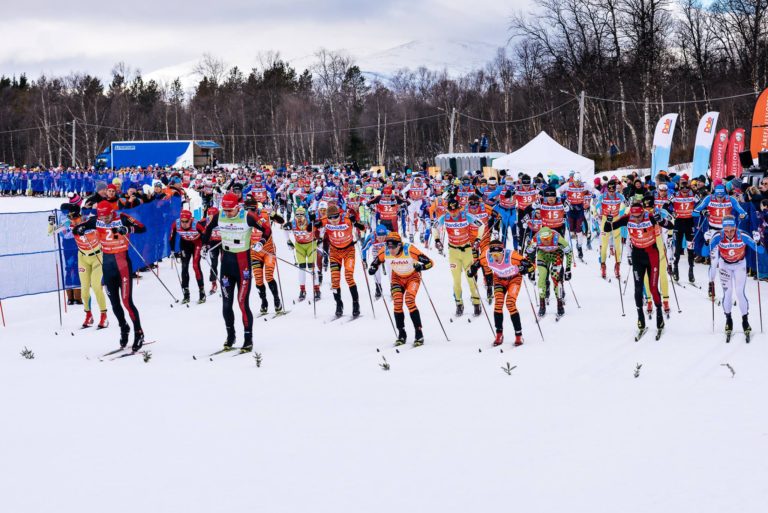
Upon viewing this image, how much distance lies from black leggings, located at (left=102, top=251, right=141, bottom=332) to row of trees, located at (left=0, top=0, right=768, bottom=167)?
4232 centimetres

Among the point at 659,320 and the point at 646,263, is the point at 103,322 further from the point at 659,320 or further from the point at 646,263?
the point at 659,320

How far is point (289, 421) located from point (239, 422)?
490 millimetres

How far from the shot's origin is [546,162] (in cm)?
3419

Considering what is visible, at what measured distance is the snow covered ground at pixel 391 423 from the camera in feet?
21.2

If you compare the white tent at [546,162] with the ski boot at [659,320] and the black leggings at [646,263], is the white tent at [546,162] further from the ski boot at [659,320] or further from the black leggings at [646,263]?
the ski boot at [659,320]

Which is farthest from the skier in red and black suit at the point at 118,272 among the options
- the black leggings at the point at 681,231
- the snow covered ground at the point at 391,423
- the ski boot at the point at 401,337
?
the black leggings at the point at 681,231

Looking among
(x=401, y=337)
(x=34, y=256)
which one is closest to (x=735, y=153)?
(x=401, y=337)

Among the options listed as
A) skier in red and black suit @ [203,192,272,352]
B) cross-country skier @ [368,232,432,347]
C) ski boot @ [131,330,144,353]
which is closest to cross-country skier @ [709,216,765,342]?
cross-country skier @ [368,232,432,347]

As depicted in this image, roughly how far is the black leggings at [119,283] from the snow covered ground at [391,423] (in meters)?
0.63

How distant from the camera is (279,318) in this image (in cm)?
1488

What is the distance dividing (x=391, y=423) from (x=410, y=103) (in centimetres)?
8313

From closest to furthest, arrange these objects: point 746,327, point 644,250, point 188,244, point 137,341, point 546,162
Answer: point 746,327 < point 137,341 < point 644,250 < point 188,244 < point 546,162

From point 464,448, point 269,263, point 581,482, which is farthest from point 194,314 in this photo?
point 581,482

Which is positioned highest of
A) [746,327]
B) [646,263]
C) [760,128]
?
[760,128]
